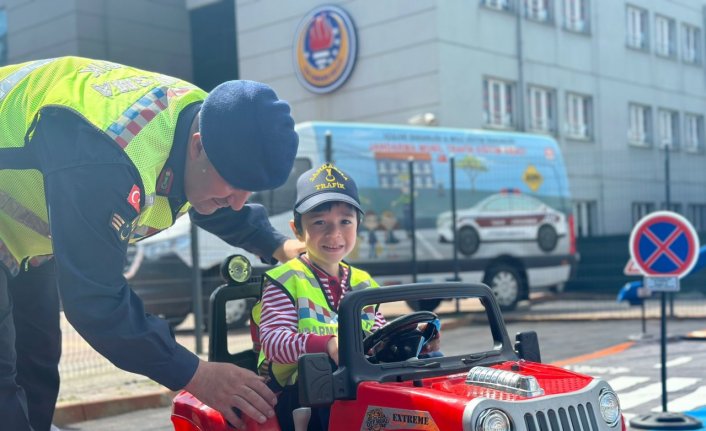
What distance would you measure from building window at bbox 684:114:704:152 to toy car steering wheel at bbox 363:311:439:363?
27.1 metres

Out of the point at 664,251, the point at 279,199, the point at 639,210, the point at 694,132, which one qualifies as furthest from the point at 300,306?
the point at 694,132

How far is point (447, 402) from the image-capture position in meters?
2.50

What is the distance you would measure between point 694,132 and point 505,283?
670 inches

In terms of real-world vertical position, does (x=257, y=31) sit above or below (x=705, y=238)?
above

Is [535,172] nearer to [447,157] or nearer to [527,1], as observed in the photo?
[447,157]

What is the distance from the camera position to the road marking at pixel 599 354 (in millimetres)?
9008

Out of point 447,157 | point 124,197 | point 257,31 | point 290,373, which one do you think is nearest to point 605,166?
point 447,157

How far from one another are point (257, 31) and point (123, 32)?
5185 millimetres

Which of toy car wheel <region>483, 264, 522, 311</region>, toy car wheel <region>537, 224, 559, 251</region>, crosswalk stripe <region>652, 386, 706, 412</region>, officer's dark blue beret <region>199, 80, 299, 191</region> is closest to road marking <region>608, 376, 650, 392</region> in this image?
crosswalk stripe <region>652, 386, 706, 412</region>

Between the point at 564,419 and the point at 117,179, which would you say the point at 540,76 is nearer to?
the point at 564,419

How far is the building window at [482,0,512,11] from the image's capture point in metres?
21.6

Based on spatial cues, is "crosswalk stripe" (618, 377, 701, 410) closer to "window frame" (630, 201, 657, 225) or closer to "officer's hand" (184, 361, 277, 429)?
"officer's hand" (184, 361, 277, 429)

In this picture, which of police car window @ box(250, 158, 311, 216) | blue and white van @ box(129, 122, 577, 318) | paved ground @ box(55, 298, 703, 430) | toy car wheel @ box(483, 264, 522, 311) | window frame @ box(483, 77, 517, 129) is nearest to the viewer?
paved ground @ box(55, 298, 703, 430)

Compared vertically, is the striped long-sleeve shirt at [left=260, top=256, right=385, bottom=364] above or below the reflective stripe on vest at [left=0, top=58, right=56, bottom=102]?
below
